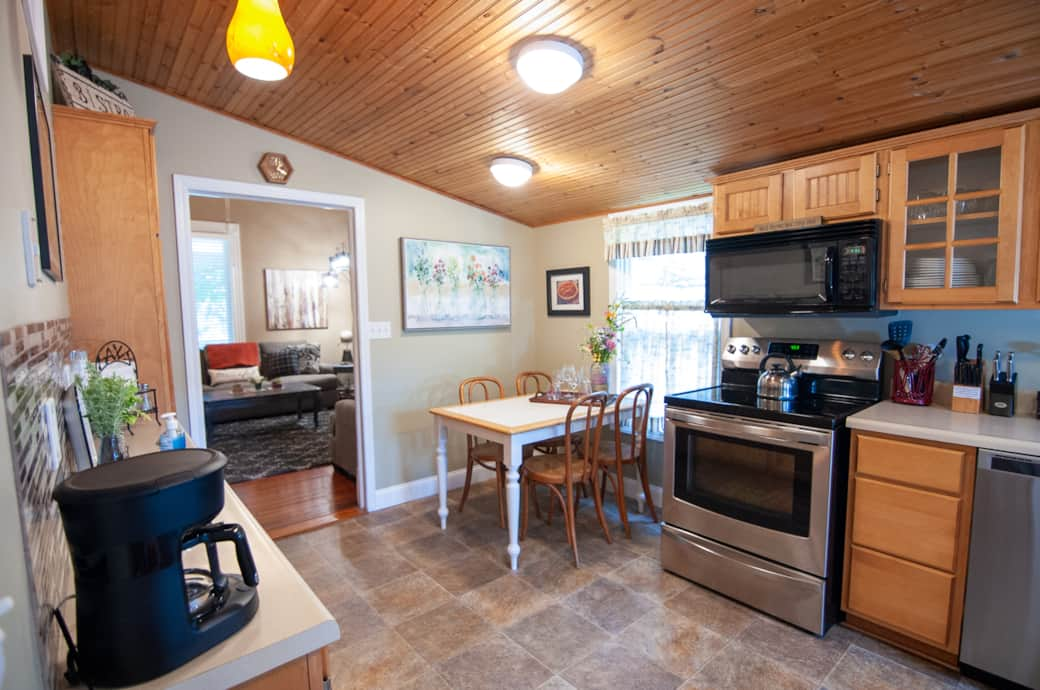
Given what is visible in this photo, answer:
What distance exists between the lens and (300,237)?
24.7 feet

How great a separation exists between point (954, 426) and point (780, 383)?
2.29 feet

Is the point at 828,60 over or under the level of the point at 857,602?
over

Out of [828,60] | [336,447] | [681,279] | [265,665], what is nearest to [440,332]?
[336,447]

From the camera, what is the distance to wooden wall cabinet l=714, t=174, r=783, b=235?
253 cm

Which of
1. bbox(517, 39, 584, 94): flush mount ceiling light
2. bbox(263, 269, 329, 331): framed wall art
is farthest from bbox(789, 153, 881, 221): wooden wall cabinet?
bbox(263, 269, 329, 331): framed wall art

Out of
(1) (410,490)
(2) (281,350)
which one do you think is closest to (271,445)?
(2) (281,350)

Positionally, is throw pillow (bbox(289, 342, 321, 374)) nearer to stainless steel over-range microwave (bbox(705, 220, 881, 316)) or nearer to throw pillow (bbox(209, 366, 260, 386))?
throw pillow (bbox(209, 366, 260, 386))

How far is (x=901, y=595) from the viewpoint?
6.58ft

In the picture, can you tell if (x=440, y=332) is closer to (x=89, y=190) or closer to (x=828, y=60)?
(x=89, y=190)

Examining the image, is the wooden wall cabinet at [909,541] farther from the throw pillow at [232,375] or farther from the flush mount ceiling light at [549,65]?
the throw pillow at [232,375]

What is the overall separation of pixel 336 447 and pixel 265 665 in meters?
3.83

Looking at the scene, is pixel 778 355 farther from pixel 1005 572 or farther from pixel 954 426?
pixel 1005 572

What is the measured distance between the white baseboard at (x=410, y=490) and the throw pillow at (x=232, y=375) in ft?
11.7

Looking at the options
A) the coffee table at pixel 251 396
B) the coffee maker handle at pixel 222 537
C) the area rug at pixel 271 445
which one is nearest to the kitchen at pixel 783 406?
the coffee maker handle at pixel 222 537
